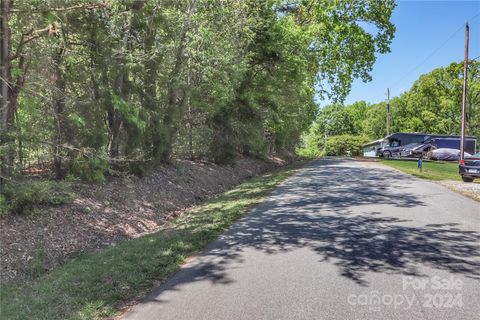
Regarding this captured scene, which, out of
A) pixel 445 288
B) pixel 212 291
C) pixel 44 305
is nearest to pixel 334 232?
pixel 445 288

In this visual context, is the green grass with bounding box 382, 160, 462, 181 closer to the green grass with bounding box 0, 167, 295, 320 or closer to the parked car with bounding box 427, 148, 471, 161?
the parked car with bounding box 427, 148, 471, 161

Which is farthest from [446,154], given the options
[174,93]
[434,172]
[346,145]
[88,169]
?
[88,169]

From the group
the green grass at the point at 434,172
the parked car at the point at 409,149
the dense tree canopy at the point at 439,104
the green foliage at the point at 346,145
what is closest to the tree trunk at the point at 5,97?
the green grass at the point at 434,172

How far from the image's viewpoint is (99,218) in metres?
9.59

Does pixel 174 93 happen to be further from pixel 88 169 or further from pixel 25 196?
pixel 25 196

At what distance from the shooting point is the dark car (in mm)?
16562

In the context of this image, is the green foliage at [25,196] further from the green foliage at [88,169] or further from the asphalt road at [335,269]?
A: the asphalt road at [335,269]

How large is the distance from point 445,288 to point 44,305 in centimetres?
487

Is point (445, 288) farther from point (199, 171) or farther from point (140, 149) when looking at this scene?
point (199, 171)

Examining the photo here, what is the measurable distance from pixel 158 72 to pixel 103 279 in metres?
9.54

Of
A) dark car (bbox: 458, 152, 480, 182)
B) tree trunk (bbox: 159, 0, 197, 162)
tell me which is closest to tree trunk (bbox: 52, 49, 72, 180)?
tree trunk (bbox: 159, 0, 197, 162)

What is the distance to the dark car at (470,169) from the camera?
652 inches

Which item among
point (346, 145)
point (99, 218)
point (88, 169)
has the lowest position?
point (99, 218)

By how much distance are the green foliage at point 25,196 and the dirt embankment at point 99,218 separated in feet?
0.67
